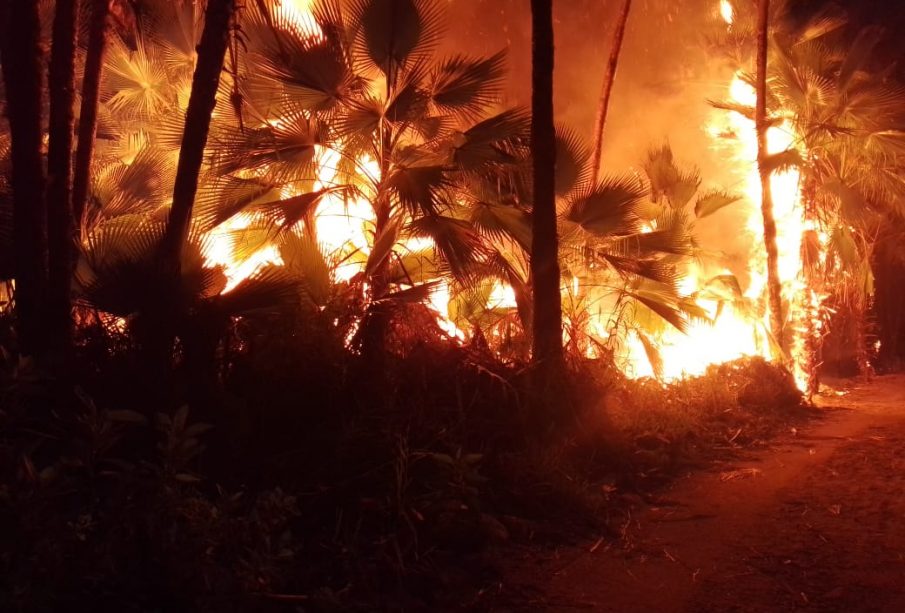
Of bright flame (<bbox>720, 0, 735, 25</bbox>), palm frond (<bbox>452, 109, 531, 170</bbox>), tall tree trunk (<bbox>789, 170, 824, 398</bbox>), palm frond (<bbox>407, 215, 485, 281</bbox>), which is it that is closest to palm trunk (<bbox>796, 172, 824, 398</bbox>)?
tall tree trunk (<bbox>789, 170, 824, 398</bbox>)

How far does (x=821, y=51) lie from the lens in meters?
14.6

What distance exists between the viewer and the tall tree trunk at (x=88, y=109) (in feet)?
26.1

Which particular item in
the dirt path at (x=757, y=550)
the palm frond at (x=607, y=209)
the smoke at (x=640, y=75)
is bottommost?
the dirt path at (x=757, y=550)

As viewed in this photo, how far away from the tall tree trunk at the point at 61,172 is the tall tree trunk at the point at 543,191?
4394 millimetres

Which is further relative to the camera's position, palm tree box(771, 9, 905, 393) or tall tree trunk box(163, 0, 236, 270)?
palm tree box(771, 9, 905, 393)

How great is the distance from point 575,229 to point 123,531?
707cm

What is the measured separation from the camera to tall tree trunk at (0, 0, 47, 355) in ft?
20.0

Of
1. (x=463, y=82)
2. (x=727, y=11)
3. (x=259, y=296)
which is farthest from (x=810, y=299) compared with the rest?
(x=259, y=296)

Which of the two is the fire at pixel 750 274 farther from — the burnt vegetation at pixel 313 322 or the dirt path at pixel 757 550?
the dirt path at pixel 757 550

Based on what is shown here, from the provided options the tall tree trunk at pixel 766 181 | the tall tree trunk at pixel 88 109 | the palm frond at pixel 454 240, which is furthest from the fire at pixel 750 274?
the tall tree trunk at pixel 88 109

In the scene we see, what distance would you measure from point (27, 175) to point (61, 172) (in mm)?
446

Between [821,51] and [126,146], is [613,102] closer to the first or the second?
[821,51]

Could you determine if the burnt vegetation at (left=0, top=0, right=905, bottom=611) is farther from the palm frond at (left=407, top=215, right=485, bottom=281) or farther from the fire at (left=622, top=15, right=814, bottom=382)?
the fire at (left=622, top=15, right=814, bottom=382)

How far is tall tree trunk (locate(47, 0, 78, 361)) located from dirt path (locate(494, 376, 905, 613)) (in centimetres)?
398
